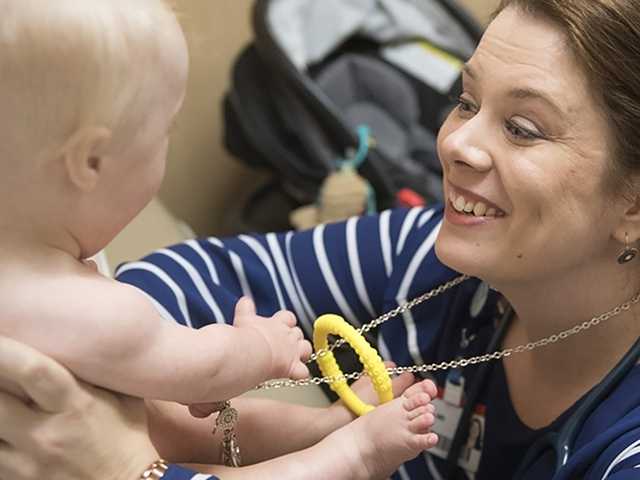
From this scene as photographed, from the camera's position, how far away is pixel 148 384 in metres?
0.84

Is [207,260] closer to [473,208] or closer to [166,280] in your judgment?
[166,280]

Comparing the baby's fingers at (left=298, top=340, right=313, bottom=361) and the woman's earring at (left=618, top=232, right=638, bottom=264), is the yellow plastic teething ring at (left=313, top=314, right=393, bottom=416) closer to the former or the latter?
the baby's fingers at (left=298, top=340, right=313, bottom=361)

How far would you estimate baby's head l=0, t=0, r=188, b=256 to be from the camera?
0.73 m

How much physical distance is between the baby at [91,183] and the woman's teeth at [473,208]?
1.10ft

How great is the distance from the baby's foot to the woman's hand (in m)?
0.22

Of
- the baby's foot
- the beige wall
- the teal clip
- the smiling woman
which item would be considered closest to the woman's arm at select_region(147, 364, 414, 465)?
the smiling woman

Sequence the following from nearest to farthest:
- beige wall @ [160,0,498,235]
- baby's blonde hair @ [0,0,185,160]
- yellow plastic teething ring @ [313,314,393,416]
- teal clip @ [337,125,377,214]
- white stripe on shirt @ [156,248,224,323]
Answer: baby's blonde hair @ [0,0,185,160], yellow plastic teething ring @ [313,314,393,416], white stripe on shirt @ [156,248,224,323], teal clip @ [337,125,377,214], beige wall @ [160,0,498,235]

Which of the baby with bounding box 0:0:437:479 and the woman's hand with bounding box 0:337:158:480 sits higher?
the baby with bounding box 0:0:437:479

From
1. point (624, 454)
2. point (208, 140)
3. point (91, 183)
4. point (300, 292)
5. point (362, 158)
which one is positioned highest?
point (208, 140)

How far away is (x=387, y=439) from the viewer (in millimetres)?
985

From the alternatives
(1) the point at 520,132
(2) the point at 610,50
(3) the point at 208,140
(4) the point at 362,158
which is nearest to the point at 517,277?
(1) the point at 520,132

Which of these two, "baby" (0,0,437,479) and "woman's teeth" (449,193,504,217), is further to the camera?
"woman's teeth" (449,193,504,217)

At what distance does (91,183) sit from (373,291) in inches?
26.1

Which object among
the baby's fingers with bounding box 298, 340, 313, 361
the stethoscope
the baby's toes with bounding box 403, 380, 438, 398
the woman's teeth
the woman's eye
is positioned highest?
the woman's eye
